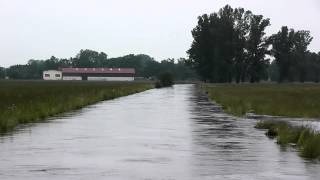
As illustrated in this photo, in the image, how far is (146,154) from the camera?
48.0 feet

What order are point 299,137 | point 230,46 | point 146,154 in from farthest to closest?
point 230,46 < point 299,137 < point 146,154

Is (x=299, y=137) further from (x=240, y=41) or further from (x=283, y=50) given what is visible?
(x=283, y=50)

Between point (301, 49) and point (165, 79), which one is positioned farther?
point (301, 49)

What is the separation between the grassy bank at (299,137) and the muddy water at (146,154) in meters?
0.33

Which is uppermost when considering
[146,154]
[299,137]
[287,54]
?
[287,54]

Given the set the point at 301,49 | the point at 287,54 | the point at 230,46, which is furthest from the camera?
the point at 301,49

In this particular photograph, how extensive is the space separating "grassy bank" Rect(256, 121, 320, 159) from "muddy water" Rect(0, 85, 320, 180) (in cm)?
33

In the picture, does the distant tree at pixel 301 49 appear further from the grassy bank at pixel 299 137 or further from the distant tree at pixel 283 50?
the grassy bank at pixel 299 137

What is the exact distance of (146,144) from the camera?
17.1 m

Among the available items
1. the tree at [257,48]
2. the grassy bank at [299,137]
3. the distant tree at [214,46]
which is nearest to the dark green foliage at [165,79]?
the distant tree at [214,46]

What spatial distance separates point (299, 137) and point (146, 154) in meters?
5.25

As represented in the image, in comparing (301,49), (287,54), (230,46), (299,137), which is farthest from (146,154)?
(301,49)

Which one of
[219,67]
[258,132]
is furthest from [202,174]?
[219,67]

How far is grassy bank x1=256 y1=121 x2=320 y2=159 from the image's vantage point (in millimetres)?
14338
